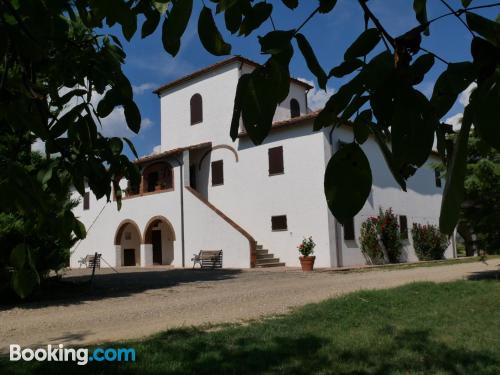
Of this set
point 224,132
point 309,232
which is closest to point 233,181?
point 224,132

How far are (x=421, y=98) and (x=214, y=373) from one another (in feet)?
13.4

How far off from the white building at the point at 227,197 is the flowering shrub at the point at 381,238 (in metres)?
0.35

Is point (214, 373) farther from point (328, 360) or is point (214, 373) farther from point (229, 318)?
point (229, 318)

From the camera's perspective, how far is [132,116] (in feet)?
6.16

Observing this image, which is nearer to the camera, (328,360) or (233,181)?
(328,360)

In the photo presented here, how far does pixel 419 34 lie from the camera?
814 millimetres

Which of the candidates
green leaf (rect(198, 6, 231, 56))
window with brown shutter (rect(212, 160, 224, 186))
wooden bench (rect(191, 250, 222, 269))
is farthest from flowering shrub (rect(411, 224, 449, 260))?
green leaf (rect(198, 6, 231, 56))

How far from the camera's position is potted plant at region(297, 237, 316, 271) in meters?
16.7

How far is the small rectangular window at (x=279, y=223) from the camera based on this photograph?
19266 millimetres

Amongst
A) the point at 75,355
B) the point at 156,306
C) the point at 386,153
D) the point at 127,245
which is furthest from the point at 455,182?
the point at 127,245

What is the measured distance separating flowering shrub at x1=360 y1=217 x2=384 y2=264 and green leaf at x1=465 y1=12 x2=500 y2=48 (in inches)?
738

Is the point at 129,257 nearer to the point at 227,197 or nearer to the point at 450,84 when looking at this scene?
the point at 227,197

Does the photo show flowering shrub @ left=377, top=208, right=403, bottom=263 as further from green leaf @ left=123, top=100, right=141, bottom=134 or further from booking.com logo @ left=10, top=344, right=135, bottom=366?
green leaf @ left=123, top=100, right=141, bottom=134

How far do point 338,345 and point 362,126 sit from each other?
477 centimetres
